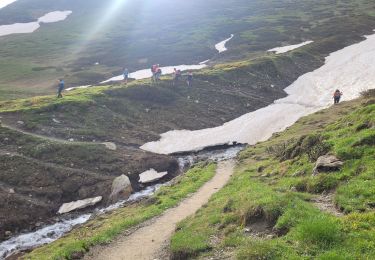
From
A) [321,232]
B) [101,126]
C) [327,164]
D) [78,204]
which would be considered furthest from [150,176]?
[321,232]

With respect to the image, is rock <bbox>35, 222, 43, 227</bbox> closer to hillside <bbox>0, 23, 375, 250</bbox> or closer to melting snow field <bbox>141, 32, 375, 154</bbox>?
hillside <bbox>0, 23, 375, 250</bbox>

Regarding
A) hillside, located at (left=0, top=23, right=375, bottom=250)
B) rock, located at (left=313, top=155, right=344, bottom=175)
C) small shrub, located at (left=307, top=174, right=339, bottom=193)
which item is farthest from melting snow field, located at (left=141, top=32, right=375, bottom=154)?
small shrub, located at (left=307, top=174, right=339, bottom=193)

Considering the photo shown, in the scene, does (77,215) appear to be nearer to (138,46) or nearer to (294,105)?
(294,105)

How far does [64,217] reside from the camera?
41.3 metres

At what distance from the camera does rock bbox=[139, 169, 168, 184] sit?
50.0 meters

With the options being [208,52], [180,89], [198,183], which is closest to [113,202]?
[198,183]

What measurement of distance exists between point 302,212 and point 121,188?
95.7ft

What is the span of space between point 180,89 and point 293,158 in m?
49.3

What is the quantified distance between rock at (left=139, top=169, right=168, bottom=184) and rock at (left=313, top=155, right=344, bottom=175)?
26612mm

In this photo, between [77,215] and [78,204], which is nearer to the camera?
[77,215]

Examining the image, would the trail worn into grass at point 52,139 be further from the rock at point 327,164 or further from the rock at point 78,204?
the rock at point 327,164

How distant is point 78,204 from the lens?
143ft

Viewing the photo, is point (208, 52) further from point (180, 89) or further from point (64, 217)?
point (64, 217)

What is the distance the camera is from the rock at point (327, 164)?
25125 millimetres
